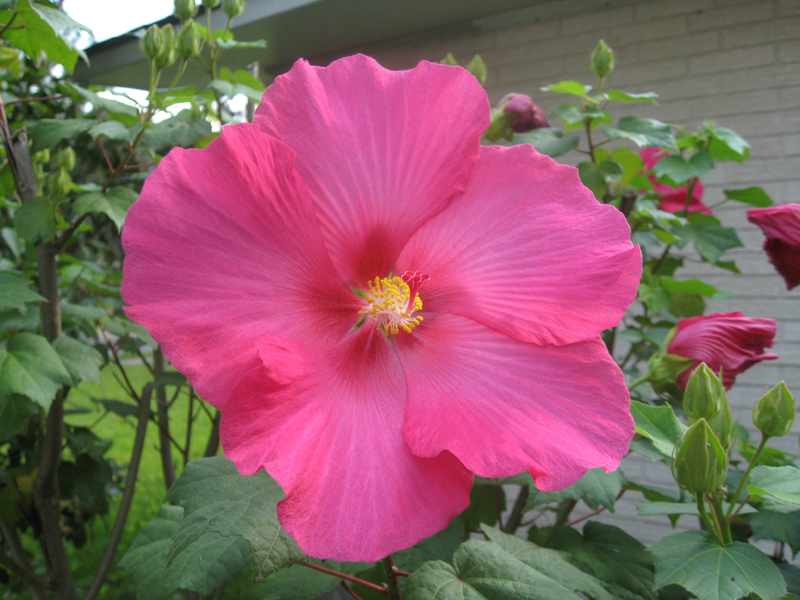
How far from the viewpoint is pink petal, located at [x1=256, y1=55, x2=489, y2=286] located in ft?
→ 1.65

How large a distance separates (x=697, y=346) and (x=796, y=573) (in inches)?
14.6

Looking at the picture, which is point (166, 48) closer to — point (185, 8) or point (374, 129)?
point (185, 8)

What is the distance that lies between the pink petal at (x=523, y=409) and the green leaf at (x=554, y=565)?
30 centimetres

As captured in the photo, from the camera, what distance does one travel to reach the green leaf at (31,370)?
938 mm

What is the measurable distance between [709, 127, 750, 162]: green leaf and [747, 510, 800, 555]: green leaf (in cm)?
94

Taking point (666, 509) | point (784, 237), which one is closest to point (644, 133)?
point (784, 237)

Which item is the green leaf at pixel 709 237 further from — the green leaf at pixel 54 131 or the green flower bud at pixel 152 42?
the green leaf at pixel 54 131

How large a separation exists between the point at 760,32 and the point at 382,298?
2.75 metres

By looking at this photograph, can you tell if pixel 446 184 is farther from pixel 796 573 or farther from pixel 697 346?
pixel 796 573

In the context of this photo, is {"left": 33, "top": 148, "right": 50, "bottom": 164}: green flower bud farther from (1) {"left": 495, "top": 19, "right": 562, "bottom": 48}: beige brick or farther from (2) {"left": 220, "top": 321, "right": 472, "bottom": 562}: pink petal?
(1) {"left": 495, "top": 19, "right": 562, "bottom": 48}: beige brick

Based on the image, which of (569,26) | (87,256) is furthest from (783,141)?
(87,256)

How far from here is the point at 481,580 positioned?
24.6 inches

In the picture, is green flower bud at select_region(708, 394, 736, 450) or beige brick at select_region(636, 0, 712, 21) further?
beige brick at select_region(636, 0, 712, 21)

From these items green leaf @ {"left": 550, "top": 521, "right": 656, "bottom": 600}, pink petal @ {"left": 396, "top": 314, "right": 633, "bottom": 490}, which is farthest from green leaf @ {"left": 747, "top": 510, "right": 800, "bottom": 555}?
pink petal @ {"left": 396, "top": 314, "right": 633, "bottom": 490}
